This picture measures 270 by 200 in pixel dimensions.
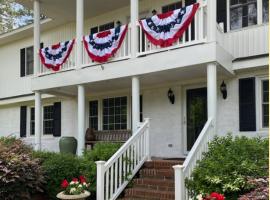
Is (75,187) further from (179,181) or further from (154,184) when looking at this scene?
(179,181)

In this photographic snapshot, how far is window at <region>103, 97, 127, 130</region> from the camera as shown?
47.0ft

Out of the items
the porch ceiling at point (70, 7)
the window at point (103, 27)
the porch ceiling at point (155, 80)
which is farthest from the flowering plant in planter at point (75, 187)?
the window at point (103, 27)

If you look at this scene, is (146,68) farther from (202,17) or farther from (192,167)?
(192,167)

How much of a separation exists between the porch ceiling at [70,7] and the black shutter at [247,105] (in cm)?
563

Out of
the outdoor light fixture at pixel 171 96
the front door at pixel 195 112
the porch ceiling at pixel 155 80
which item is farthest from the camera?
the outdoor light fixture at pixel 171 96

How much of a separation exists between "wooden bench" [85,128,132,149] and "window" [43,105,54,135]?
3.74 meters

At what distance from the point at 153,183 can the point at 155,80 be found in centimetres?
391

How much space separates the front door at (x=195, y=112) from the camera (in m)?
12.0

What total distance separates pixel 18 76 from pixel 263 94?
12506 mm

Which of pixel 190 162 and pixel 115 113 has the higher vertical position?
pixel 115 113

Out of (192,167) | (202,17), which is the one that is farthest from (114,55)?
(192,167)

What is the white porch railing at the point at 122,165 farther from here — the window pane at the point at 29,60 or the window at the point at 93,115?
the window pane at the point at 29,60

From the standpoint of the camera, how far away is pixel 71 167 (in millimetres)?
10062

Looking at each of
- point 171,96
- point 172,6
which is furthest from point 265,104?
point 172,6
